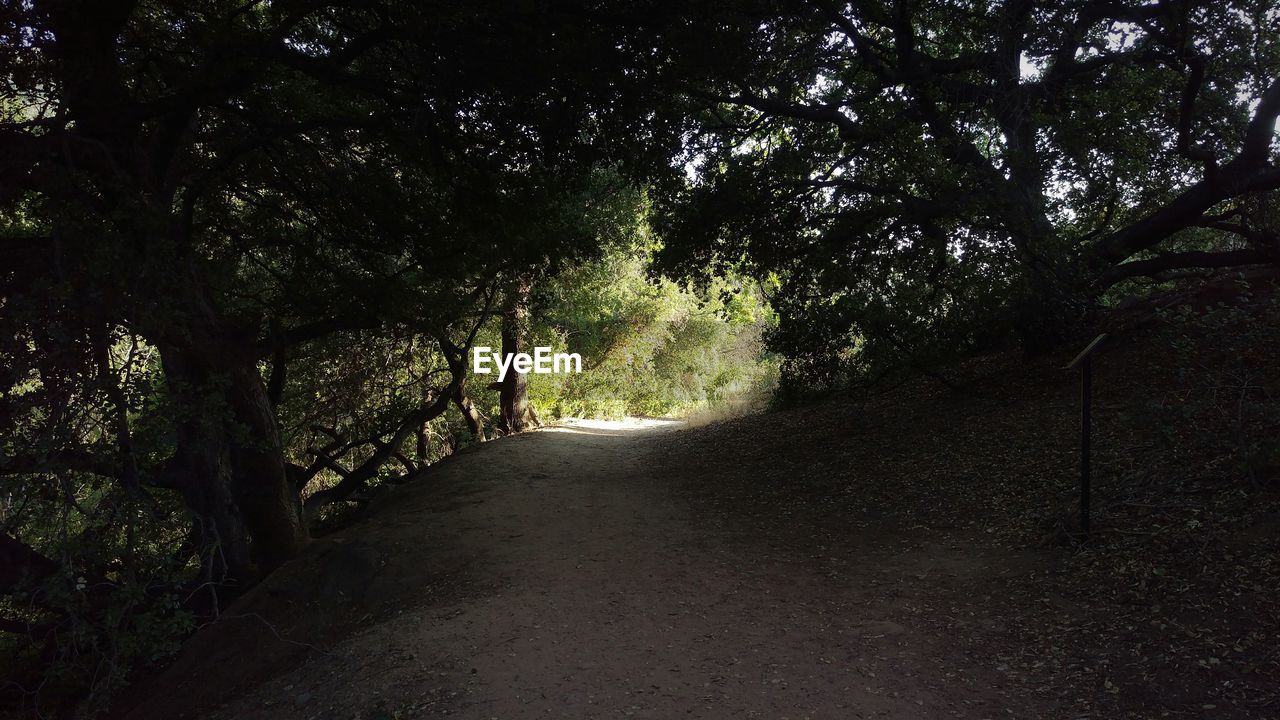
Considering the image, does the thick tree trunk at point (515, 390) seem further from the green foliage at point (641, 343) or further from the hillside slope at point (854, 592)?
the hillside slope at point (854, 592)

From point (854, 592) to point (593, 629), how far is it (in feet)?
6.29

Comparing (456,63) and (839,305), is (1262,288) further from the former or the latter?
(456,63)

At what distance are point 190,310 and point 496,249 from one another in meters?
3.52

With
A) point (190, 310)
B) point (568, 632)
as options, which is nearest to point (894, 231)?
point (568, 632)

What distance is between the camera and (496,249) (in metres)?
8.91

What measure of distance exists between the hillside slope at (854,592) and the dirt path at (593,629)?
0.08ft

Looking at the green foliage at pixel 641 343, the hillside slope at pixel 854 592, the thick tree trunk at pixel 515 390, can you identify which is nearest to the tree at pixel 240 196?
the hillside slope at pixel 854 592

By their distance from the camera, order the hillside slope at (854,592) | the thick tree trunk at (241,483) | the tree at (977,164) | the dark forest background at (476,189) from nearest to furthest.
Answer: the hillside slope at (854,592) → the dark forest background at (476,189) → the thick tree trunk at (241,483) → the tree at (977,164)

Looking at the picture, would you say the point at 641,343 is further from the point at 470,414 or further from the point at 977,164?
the point at 977,164

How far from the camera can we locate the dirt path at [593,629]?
399cm

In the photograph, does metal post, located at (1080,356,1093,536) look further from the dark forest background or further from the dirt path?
the dark forest background

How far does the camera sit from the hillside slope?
3.93 meters

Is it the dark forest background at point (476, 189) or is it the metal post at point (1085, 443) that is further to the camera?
the metal post at point (1085, 443)

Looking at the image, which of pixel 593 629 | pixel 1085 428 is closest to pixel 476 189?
pixel 593 629
